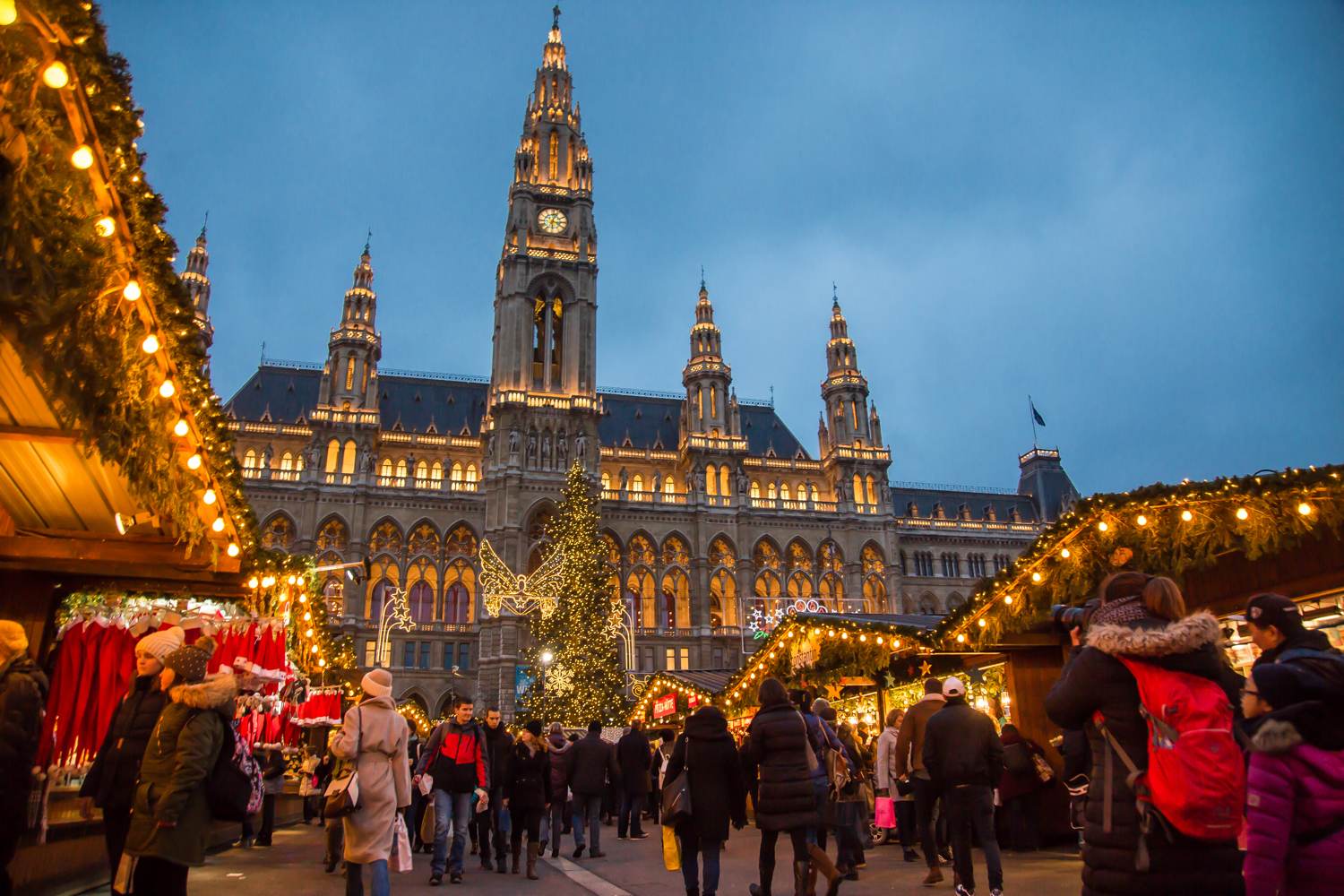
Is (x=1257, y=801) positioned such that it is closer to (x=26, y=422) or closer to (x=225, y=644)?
(x=26, y=422)

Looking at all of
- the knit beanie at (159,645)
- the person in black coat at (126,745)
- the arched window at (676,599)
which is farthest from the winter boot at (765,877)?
the arched window at (676,599)

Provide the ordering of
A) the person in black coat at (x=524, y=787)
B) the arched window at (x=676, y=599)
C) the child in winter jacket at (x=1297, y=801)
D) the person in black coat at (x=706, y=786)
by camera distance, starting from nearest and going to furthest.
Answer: the child in winter jacket at (x=1297, y=801), the person in black coat at (x=706, y=786), the person in black coat at (x=524, y=787), the arched window at (x=676, y=599)

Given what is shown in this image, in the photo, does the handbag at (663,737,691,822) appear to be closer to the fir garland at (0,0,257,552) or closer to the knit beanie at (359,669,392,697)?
the knit beanie at (359,669,392,697)

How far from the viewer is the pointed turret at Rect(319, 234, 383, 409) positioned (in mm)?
43250

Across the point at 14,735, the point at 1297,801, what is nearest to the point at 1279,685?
the point at 1297,801

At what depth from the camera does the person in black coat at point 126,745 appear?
477 centimetres

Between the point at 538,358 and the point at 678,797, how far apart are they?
4065 cm

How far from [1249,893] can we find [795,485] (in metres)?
47.2

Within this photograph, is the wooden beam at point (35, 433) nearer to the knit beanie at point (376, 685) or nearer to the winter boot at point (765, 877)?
the knit beanie at point (376, 685)

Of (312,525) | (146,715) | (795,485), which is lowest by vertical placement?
(146,715)

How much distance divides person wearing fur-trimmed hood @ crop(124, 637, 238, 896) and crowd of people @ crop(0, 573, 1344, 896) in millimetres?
10

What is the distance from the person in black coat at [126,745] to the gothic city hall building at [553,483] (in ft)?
103

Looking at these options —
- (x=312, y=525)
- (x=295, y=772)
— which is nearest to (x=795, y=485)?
Answer: (x=312, y=525)

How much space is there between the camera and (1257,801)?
8.95 ft
